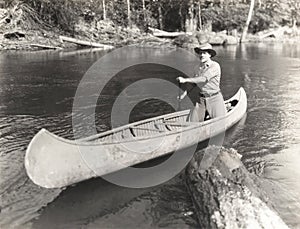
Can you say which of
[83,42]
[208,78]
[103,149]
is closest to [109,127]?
[208,78]

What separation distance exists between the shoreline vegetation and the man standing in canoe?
25.1 meters

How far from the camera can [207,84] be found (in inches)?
364

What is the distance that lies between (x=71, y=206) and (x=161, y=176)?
212 centimetres

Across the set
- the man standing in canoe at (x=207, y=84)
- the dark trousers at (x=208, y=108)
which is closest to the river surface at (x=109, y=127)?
the dark trousers at (x=208, y=108)

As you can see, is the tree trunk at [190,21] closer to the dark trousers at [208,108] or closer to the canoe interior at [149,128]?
the canoe interior at [149,128]

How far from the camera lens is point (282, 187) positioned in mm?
7621

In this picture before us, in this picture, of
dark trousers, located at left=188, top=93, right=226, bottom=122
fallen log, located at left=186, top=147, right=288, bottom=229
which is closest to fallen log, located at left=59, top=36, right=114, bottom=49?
dark trousers, located at left=188, top=93, right=226, bottom=122

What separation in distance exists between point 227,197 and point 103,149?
A: 247cm

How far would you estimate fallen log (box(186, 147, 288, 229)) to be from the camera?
532cm

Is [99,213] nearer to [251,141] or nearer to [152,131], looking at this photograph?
[152,131]

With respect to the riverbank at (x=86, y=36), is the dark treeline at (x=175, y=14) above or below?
above

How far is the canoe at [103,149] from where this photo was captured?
6.22 m

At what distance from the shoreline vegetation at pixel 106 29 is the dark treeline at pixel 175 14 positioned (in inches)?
3.7

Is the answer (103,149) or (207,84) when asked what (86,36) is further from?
(103,149)
